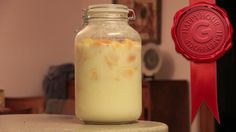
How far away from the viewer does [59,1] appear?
159 inches

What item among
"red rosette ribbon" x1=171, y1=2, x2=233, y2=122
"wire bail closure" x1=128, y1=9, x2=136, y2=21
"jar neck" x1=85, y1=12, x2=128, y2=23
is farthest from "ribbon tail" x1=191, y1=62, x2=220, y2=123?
"jar neck" x1=85, y1=12, x2=128, y2=23

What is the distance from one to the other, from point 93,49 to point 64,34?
11.0 ft

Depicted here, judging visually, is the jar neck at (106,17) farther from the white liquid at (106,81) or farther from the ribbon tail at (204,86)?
the ribbon tail at (204,86)

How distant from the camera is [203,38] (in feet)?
4.11

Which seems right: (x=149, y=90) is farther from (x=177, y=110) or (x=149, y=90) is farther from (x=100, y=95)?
(x=100, y=95)

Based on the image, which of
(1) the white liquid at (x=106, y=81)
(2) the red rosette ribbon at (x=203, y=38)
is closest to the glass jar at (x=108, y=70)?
(1) the white liquid at (x=106, y=81)

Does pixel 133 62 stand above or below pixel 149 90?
above

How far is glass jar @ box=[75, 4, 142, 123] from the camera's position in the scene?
0.75 metres

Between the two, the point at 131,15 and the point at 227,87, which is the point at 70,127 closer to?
the point at 131,15

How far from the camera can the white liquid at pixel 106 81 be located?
2.45ft

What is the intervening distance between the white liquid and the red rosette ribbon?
0.51 m

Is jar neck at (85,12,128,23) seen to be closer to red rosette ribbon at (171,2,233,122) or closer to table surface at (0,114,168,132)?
table surface at (0,114,168,132)

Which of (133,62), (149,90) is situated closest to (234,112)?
(149,90)

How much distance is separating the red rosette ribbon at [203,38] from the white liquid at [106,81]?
51 centimetres
